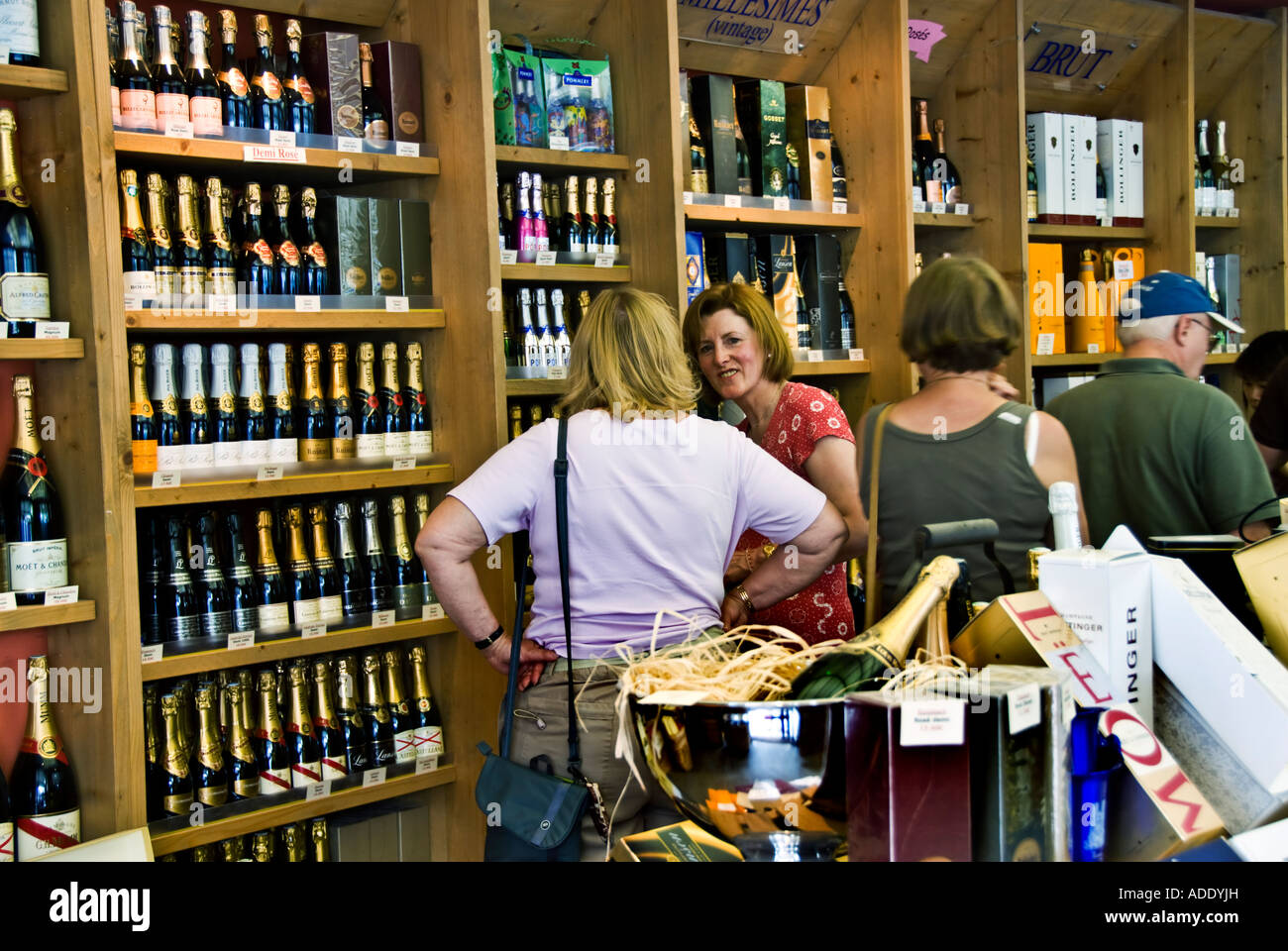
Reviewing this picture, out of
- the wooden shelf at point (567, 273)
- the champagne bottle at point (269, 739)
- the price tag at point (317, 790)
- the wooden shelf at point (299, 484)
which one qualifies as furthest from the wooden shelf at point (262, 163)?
the price tag at point (317, 790)

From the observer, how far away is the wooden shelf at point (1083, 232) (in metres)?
4.18

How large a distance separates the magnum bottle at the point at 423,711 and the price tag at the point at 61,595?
86cm

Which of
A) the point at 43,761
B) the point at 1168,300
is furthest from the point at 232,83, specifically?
the point at 1168,300

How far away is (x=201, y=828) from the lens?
2545mm

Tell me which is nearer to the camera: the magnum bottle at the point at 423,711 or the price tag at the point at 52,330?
the price tag at the point at 52,330

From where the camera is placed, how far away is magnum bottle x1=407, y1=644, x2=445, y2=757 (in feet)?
9.73

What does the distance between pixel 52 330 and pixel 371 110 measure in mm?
978

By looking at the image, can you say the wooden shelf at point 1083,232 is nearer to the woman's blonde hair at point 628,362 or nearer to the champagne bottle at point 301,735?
the woman's blonde hair at point 628,362

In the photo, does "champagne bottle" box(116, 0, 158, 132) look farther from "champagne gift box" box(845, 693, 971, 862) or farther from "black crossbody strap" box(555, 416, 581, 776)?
"champagne gift box" box(845, 693, 971, 862)

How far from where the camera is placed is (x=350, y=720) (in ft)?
9.36

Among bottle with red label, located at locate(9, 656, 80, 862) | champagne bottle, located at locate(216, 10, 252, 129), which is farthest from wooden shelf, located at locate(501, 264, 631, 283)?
bottle with red label, located at locate(9, 656, 80, 862)

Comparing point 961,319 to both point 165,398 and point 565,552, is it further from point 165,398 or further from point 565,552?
point 165,398

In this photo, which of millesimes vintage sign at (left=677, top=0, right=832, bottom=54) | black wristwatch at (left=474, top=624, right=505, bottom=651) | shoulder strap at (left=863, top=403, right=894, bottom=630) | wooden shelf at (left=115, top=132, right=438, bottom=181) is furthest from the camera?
millesimes vintage sign at (left=677, top=0, right=832, bottom=54)

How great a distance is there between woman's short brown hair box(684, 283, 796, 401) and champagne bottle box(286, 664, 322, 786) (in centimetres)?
118
